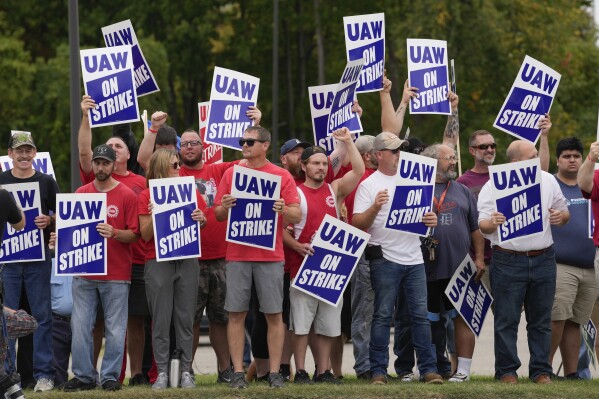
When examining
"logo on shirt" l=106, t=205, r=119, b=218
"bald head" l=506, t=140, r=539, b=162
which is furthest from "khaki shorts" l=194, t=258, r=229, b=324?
"bald head" l=506, t=140, r=539, b=162

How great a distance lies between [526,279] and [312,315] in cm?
198

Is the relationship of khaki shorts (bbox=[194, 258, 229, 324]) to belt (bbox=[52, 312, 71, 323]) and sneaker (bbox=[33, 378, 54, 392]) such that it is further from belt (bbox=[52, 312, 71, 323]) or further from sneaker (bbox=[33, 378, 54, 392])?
sneaker (bbox=[33, 378, 54, 392])

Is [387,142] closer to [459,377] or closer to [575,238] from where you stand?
[575,238]

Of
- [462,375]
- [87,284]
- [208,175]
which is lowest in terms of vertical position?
[462,375]

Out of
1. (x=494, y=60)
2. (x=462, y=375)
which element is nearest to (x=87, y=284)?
(x=462, y=375)

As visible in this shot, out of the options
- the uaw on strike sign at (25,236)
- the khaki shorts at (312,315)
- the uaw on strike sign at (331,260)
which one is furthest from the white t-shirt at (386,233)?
the uaw on strike sign at (25,236)

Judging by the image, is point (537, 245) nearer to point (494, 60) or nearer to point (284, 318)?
point (284, 318)

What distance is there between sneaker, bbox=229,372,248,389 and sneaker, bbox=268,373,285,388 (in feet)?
0.75

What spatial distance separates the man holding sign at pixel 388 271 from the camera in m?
12.7

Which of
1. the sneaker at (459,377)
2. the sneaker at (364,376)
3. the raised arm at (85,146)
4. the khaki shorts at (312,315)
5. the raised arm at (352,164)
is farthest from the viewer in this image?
the sneaker at (364,376)

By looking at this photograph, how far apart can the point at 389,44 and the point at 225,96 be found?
21703 millimetres

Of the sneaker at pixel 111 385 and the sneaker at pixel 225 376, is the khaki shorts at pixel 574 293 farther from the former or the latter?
the sneaker at pixel 111 385

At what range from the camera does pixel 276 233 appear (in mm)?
12398

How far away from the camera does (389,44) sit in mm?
35219
